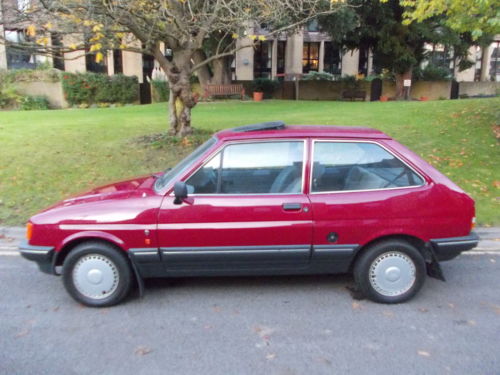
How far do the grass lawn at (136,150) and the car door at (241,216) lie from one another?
3538 millimetres

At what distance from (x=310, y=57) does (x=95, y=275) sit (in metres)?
34.0

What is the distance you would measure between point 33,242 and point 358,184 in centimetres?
302

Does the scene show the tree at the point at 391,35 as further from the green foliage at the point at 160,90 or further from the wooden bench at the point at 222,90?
the green foliage at the point at 160,90

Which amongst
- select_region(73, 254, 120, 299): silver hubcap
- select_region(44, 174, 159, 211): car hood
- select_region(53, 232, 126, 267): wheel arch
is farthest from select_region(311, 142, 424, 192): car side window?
select_region(73, 254, 120, 299): silver hubcap

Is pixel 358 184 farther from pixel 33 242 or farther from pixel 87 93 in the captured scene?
pixel 87 93

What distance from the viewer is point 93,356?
336 cm

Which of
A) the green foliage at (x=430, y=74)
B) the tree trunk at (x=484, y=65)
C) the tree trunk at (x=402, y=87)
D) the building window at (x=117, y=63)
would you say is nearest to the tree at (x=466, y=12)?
the tree trunk at (x=402, y=87)

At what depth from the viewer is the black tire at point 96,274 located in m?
4.04

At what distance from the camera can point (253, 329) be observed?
3.74m

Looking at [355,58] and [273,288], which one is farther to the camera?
[355,58]

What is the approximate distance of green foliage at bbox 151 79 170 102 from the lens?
80.6ft

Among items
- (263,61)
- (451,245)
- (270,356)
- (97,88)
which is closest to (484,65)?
(263,61)

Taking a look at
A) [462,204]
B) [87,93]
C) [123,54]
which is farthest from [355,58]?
[462,204]

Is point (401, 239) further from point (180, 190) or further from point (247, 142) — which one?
point (180, 190)
